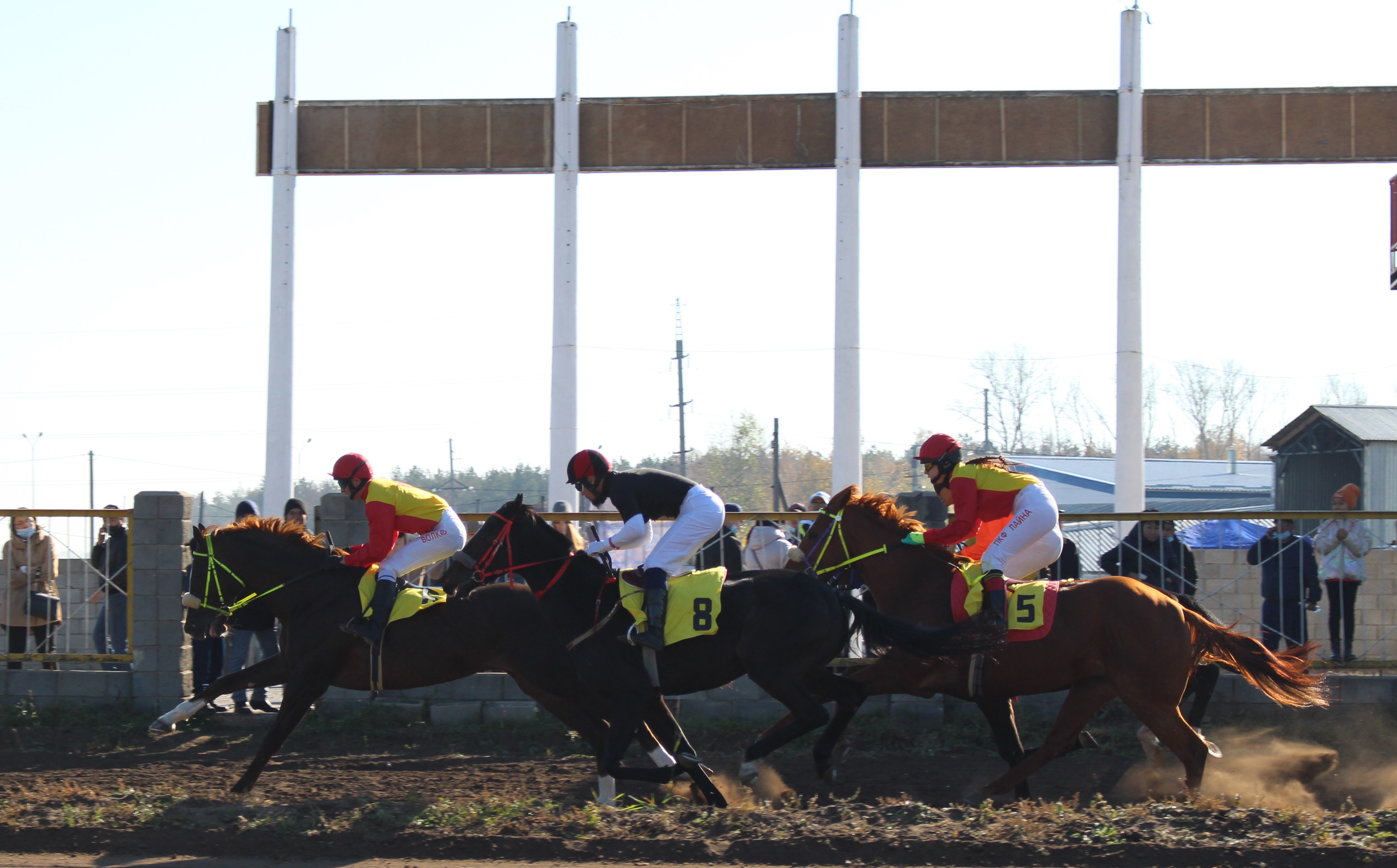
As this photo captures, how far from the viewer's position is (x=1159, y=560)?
969 centimetres

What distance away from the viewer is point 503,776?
8.20m

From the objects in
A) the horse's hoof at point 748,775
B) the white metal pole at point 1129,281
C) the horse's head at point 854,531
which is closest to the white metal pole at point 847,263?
the white metal pole at point 1129,281

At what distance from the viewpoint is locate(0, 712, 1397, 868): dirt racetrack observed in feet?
19.2

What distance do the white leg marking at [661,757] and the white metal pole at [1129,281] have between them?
11.5m

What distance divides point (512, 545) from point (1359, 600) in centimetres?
690

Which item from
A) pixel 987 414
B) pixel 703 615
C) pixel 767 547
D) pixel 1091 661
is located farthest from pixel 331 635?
pixel 987 414

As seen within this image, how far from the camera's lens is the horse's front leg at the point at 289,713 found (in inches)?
284

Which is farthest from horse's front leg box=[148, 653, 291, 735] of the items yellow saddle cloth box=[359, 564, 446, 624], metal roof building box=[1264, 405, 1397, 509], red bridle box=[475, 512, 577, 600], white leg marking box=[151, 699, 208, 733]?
metal roof building box=[1264, 405, 1397, 509]

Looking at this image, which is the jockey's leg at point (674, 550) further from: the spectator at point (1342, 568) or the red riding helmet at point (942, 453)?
the spectator at point (1342, 568)

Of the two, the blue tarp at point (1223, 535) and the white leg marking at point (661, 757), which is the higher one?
the blue tarp at point (1223, 535)

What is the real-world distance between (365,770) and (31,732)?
3.19m

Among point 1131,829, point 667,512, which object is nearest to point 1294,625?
point 1131,829

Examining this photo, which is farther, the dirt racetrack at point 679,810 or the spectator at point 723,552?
the spectator at point 723,552

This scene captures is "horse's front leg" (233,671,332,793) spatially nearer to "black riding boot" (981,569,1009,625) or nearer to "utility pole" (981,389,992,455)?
"black riding boot" (981,569,1009,625)
